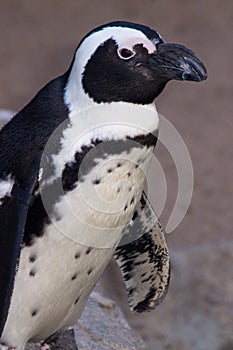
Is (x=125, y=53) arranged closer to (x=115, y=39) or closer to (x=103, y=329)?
(x=115, y=39)

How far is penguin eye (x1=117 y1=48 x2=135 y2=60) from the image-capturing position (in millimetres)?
2244

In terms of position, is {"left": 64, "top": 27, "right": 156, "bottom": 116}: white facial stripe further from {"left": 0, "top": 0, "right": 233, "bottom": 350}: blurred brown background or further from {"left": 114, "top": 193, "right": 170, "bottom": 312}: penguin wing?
{"left": 0, "top": 0, "right": 233, "bottom": 350}: blurred brown background

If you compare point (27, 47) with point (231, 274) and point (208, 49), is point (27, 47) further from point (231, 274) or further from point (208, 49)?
point (231, 274)

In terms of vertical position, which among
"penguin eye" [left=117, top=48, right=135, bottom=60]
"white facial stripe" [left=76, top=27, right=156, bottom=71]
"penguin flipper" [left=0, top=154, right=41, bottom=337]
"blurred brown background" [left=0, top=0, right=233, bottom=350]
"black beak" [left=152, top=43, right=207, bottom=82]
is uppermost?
"white facial stripe" [left=76, top=27, right=156, bottom=71]

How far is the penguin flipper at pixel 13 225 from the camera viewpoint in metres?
2.26

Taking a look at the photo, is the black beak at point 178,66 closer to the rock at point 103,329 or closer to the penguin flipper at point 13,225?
the penguin flipper at point 13,225

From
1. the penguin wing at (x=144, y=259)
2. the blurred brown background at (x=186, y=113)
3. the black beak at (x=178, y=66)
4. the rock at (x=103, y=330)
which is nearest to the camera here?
the black beak at (x=178, y=66)

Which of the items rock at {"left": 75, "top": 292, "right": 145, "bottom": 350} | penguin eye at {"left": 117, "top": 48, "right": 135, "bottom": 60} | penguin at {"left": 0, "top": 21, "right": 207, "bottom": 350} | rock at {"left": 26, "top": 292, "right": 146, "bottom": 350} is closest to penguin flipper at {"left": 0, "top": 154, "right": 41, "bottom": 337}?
penguin at {"left": 0, "top": 21, "right": 207, "bottom": 350}

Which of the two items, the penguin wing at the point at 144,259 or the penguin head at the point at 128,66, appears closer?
the penguin head at the point at 128,66

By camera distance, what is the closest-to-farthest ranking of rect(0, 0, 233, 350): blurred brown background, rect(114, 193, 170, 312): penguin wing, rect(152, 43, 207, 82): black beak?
1. rect(152, 43, 207, 82): black beak
2. rect(114, 193, 170, 312): penguin wing
3. rect(0, 0, 233, 350): blurred brown background

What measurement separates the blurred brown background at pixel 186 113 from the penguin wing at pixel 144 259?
974mm

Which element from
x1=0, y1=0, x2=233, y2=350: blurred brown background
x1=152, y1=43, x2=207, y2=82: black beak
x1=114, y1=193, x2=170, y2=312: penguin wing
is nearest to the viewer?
x1=152, y1=43, x2=207, y2=82: black beak

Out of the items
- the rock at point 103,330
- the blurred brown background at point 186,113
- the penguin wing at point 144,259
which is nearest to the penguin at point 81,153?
the penguin wing at point 144,259

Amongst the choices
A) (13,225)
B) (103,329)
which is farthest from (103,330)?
(13,225)
